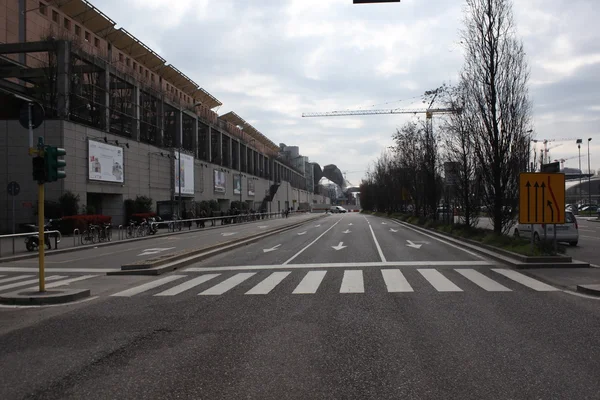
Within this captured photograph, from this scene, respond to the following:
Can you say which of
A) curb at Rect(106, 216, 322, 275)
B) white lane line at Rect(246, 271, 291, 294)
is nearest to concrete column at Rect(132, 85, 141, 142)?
curb at Rect(106, 216, 322, 275)

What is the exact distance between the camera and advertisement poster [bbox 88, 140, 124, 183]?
39.7 meters

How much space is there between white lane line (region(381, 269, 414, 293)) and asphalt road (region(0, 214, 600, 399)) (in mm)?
66

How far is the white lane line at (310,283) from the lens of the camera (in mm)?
10686

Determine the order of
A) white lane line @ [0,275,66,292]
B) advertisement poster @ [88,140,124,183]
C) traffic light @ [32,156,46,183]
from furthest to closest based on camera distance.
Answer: advertisement poster @ [88,140,124,183], white lane line @ [0,275,66,292], traffic light @ [32,156,46,183]

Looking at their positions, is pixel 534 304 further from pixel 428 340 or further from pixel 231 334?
pixel 231 334

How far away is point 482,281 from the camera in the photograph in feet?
38.6

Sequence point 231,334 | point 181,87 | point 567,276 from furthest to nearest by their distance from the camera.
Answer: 1. point 181,87
2. point 567,276
3. point 231,334

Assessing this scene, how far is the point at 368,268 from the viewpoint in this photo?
1434 centimetres

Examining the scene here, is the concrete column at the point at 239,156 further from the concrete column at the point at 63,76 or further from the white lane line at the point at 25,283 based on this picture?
the white lane line at the point at 25,283

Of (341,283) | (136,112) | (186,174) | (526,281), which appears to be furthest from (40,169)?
(186,174)

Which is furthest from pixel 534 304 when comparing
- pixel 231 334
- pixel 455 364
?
pixel 231 334

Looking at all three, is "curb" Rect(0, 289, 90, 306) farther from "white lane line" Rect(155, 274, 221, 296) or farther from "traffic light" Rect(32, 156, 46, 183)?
"traffic light" Rect(32, 156, 46, 183)

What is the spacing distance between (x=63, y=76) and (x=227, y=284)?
107 feet

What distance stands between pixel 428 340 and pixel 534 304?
11.4 ft
